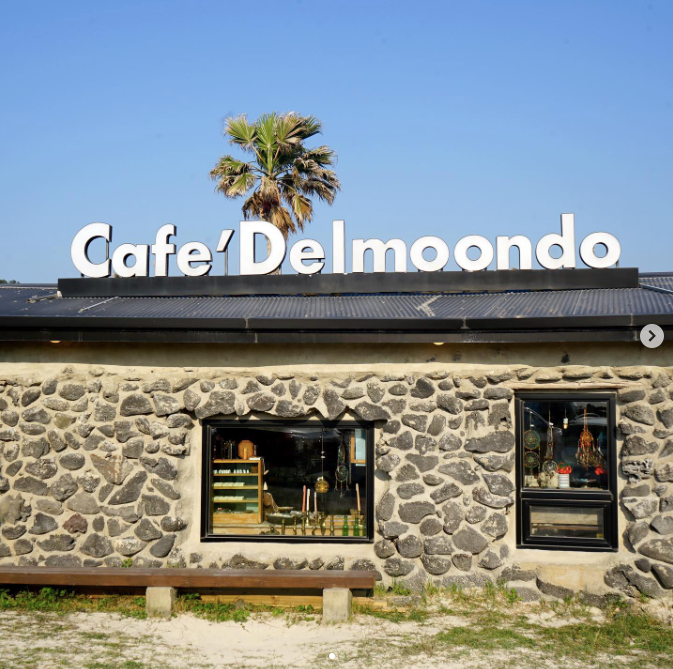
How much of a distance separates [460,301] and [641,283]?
109 inches

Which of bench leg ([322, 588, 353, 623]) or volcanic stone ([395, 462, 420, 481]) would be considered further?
volcanic stone ([395, 462, 420, 481])

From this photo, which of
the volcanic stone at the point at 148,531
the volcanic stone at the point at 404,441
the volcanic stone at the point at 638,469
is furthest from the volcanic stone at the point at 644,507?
the volcanic stone at the point at 148,531

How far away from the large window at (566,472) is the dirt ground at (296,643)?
0.81 meters

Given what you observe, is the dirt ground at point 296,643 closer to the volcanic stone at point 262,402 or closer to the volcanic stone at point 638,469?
the volcanic stone at point 638,469

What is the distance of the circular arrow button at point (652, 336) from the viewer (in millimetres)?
7656

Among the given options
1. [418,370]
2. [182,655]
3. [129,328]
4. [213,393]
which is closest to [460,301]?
[418,370]

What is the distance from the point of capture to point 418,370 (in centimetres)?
838

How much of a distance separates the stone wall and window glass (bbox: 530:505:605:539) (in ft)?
0.71

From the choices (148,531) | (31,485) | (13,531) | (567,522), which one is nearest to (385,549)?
(567,522)

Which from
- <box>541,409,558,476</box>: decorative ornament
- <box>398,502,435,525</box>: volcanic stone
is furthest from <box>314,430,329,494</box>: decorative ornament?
<box>541,409,558,476</box>: decorative ornament

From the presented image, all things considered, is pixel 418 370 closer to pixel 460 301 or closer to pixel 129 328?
pixel 460 301

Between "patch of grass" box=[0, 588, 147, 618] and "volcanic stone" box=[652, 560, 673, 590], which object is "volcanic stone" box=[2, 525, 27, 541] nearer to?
"patch of grass" box=[0, 588, 147, 618]

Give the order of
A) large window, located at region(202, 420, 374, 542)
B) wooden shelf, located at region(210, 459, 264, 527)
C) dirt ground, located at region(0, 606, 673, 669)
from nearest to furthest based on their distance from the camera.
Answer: dirt ground, located at region(0, 606, 673, 669) → large window, located at region(202, 420, 374, 542) → wooden shelf, located at region(210, 459, 264, 527)

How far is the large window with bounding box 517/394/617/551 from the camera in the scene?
813 cm
